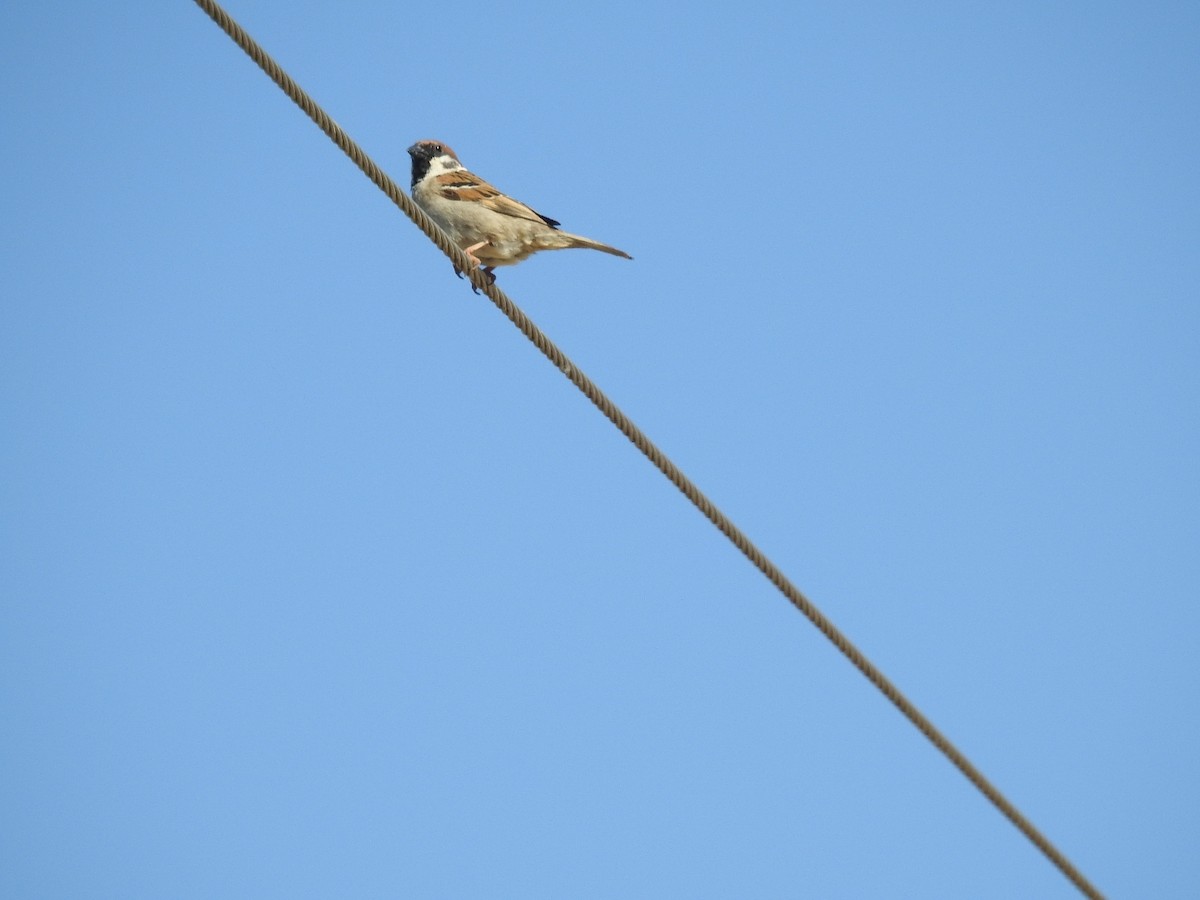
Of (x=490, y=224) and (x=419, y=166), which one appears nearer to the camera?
(x=490, y=224)

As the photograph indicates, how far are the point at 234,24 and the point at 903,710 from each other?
347 centimetres

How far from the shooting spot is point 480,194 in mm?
7617

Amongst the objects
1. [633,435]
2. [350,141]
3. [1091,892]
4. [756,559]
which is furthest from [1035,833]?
[350,141]

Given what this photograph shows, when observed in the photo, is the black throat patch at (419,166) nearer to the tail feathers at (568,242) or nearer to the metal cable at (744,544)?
the tail feathers at (568,242)

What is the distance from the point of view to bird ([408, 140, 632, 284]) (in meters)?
7.33

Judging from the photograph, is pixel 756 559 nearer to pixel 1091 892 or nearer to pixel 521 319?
pixel 521 319

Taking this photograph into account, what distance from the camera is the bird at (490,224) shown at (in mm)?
7332

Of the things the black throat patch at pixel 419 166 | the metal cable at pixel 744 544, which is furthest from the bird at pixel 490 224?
the metal cable at pixel 744 544

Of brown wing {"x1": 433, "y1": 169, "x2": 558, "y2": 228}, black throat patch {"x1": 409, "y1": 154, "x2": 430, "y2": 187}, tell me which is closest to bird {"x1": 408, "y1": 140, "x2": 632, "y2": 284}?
brown wing {"x1": 433, "y1": 169, "x2": 558, "y2": 228}

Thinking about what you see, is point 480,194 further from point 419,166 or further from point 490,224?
point 419,166

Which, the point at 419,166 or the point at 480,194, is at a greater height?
the point at 419,166

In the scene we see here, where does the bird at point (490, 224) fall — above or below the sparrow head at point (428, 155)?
below

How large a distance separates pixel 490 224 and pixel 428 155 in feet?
4.40

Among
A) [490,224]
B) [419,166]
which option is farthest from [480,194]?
[419,166]
